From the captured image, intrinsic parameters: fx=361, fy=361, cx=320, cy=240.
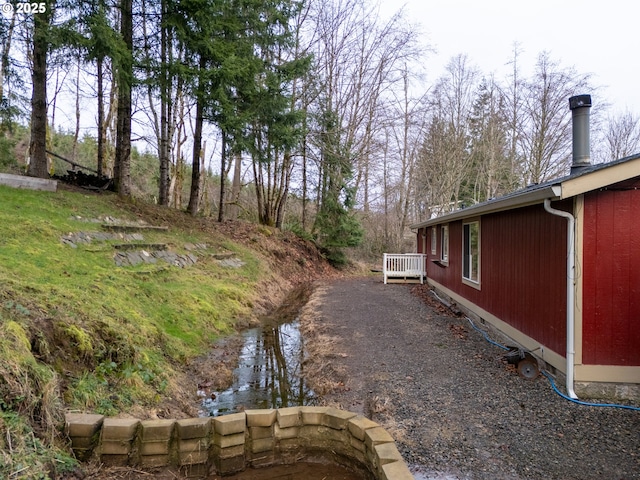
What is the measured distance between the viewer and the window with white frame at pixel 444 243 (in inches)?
414

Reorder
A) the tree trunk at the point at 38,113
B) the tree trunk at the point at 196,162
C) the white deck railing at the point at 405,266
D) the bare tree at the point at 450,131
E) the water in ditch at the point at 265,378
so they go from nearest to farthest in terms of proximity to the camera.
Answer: the water in ditch at the point at 265,378 < the tree trunk at the point at 38,113 < the tree trunk at the point at 196,162 < the white deck railing at the point at 405,266 < the bare tree at the point at 450,131

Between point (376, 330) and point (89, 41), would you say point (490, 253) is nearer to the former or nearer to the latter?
point (376, 330)

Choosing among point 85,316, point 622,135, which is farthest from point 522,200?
point 622,135

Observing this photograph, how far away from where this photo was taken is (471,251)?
26.8 ft

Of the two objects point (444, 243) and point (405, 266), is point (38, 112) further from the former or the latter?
point (405, 266)

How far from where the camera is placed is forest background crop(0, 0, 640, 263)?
10.1 m

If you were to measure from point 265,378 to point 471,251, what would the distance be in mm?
5496

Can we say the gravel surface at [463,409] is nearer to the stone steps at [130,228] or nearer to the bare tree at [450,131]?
the stone steps at [130,228]

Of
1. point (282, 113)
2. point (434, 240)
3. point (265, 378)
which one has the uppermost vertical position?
point (282, 113)

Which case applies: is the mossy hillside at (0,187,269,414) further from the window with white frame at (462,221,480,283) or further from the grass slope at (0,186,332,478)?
the window with white frame at (462,221,480,283)

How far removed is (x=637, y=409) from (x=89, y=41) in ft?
35.8

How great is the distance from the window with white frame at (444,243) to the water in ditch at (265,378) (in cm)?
550

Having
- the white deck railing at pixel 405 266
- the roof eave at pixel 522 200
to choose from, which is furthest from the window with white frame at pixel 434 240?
the roof eave at pixel 522 200

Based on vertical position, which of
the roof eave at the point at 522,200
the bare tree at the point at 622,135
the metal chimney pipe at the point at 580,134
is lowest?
the roof eave at the point at 522,200
